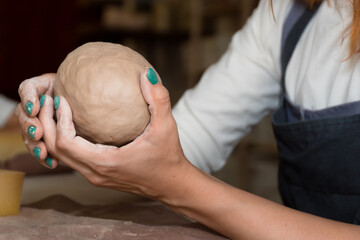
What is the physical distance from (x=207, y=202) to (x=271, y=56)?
0.51 m

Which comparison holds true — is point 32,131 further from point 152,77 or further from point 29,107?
point 152,77

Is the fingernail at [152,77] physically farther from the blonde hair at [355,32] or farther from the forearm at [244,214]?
the blonde hair at [355,32]

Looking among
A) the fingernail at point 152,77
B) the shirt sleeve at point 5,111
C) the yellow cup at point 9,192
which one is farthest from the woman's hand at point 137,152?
the shirt sleeve at point 5,111

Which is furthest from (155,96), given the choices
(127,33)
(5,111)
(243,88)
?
(127,33)

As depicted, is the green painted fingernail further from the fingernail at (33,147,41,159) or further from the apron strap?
the apron strap

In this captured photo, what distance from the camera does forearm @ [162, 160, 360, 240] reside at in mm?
629

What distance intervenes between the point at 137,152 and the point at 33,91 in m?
0.24

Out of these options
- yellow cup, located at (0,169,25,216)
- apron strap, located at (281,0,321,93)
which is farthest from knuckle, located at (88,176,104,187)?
apron strap, located at (281,0,321,93)

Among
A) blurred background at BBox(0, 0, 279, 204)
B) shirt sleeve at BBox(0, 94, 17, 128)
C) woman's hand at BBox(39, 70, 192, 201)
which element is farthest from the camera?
blurred background at BBox(0, 0, 279, 204)

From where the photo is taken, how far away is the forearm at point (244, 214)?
0.63m

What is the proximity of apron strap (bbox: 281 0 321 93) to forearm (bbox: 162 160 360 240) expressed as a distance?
0.40 metres

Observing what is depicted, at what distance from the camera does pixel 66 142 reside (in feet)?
1.92

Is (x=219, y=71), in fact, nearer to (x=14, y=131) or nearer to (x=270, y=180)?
(x=14, y=131)

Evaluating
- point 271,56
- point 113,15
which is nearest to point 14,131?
point 271,56
